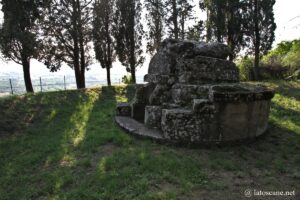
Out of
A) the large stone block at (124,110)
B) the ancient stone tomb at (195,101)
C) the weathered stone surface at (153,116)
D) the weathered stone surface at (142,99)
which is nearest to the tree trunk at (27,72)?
the large stone block at (124,110)

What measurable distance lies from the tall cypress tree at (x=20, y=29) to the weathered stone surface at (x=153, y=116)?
7.55m

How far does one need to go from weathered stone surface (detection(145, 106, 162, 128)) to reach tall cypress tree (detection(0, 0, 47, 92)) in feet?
24.8

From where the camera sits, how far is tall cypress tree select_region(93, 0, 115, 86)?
15680 mm

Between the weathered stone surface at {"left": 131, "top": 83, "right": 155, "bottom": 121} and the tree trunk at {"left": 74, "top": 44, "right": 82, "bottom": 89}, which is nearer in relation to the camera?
the weathered stone surface at {"left": 131, "top": 83, "right": 155, "bottom": 121}

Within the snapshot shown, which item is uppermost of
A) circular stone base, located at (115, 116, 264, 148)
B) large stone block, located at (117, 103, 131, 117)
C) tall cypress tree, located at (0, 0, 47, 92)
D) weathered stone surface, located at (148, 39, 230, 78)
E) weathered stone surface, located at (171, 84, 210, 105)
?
tall cypress tree, located at (0, 0, 47, 92)

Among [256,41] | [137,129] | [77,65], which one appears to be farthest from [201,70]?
[77,65]

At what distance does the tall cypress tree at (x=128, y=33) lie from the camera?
16.4 meters

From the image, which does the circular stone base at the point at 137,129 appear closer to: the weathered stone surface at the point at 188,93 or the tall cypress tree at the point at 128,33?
the weathered stone surface at the point at 188,93

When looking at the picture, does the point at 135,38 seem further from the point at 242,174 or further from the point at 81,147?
the point at 242,174

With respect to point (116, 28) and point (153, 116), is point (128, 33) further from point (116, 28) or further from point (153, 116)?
point (153, 116)

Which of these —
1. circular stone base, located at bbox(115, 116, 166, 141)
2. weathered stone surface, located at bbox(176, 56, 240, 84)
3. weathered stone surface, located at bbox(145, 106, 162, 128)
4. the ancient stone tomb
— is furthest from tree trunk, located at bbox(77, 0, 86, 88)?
weathered stone surface, located at bbox(145, 106, 162, 128)

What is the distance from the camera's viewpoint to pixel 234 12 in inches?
607

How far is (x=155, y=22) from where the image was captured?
1700 centimetres

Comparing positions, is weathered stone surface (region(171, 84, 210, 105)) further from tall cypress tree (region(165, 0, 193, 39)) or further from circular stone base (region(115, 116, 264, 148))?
tall cypress tree (region(165, 0, 193, 39))
